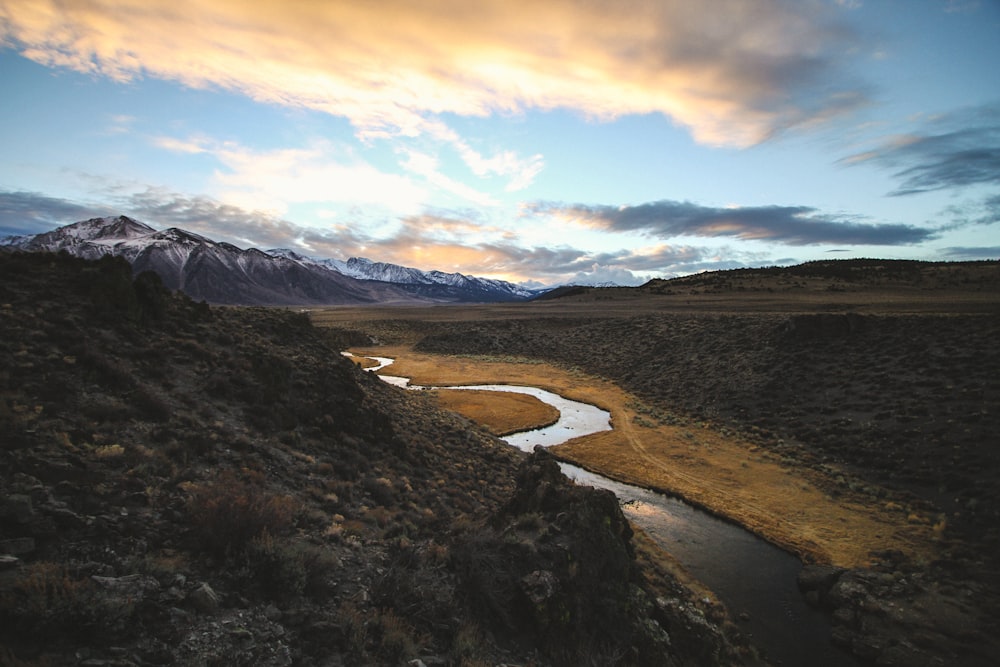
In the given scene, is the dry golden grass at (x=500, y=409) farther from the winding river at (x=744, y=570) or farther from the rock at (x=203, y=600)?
the rock at (x=203, y=600)

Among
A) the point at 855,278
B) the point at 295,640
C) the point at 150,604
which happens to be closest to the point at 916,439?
the point at 295,640

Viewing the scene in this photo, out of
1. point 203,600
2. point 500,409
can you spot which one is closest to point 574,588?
point 203,600

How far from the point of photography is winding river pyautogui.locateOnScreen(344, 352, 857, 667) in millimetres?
14021

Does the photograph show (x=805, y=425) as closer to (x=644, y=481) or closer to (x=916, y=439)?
(x=916, y=439)

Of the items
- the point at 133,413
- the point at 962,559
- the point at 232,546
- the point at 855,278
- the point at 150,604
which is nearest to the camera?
the point at 150,604

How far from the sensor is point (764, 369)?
4069 centimetres

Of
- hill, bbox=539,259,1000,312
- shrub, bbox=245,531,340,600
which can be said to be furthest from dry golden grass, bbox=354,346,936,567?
hill, bbox=539,259,1000,312

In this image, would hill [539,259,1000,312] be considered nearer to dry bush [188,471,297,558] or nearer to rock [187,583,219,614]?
dry bush [188,471,297,558]

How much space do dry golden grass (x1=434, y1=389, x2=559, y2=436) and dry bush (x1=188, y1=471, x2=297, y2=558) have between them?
24.9 m

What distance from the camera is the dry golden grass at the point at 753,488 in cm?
1925

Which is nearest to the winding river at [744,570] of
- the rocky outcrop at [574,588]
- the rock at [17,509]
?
the rocky outcrop at [574,588]

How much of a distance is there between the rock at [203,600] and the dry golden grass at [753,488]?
2186 cm

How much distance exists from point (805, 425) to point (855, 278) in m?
79.3

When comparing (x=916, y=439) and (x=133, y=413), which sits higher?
(x=133, y=413)
